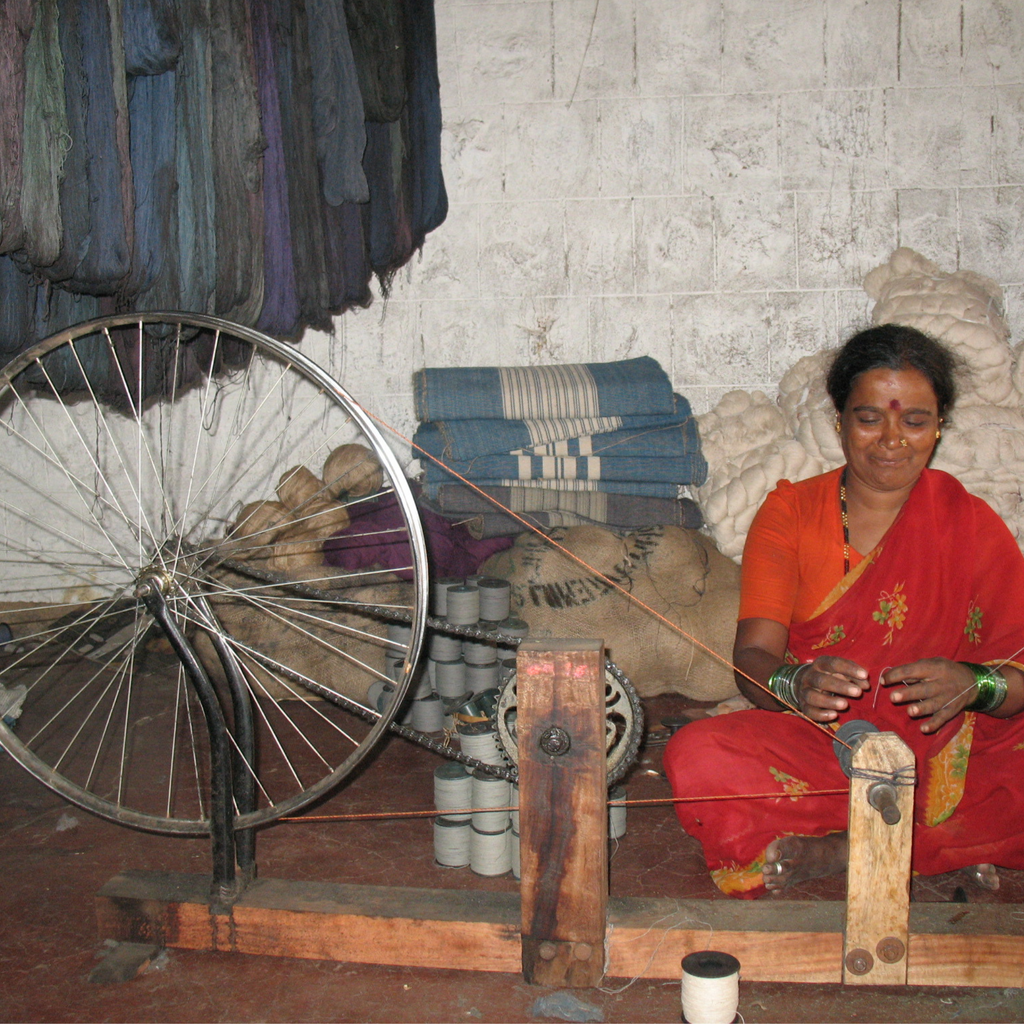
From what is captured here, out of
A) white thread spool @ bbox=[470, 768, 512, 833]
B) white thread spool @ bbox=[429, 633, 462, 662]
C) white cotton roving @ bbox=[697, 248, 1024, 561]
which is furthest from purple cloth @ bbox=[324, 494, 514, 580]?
white thread spool @ bbox=[470, 768, 512, 833]

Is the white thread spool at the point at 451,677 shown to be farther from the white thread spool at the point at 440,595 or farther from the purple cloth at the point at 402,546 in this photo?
the purple cloth at the point at 402,546

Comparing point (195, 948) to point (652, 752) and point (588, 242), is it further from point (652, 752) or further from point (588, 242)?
point (588, 242)

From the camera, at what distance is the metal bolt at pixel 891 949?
4.27 ft

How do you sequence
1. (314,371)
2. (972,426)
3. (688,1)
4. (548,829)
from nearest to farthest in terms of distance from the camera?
(548,829), (314,371), (972,426), (688,1)

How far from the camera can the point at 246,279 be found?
7.98ft

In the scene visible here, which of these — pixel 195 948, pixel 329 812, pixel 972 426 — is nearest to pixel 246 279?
pixel 329 812

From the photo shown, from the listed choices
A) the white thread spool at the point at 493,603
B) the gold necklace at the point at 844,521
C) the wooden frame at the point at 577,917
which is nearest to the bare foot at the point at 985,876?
the wooden frame at the point at 577,917

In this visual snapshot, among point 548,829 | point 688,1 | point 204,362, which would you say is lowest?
point 548,829

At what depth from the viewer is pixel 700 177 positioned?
3434mm

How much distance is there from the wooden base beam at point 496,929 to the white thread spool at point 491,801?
0.26 m

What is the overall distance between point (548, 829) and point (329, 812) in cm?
97

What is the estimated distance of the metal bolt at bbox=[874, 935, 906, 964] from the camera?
1.30 metres

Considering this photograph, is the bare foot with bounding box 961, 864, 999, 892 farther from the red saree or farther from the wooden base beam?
the wooden base beam

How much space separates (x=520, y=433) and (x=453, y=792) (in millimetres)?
1437
